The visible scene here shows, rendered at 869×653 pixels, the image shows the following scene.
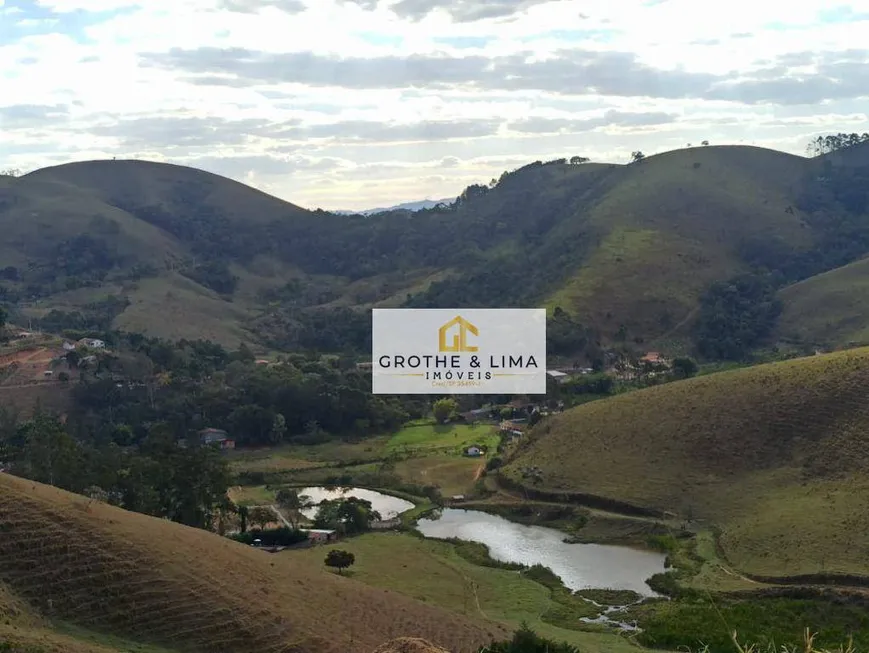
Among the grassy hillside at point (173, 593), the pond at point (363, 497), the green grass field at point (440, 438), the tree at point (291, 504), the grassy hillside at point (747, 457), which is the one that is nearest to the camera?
the grassy hillside at point (173, 593)

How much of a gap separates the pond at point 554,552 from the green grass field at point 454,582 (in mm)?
1723

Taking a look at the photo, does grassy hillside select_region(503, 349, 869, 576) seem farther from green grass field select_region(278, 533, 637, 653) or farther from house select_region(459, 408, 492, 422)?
house select_region(459, 408, 492, 422)

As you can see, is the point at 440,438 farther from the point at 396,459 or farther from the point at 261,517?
the point at 261,517

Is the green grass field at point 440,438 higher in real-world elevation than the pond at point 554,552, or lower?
higher

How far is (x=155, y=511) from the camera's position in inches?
1421

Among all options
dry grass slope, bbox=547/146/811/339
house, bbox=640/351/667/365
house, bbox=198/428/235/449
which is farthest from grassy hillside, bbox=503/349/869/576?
dry grass slope, bbox=547/146/811/339

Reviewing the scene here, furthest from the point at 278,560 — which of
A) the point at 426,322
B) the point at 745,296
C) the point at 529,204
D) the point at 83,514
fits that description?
the point at 529,204

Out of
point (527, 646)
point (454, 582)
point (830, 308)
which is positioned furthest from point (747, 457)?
point (830, 308)

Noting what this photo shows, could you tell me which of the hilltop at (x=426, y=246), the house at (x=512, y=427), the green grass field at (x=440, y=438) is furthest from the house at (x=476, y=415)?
the hilltop at (x=426, y=246)

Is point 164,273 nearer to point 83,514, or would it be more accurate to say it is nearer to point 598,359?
point 598,359

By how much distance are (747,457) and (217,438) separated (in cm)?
3333

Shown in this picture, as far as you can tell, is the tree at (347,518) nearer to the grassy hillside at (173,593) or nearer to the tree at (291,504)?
the tree at (291,504)

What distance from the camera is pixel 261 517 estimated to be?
1507 inches

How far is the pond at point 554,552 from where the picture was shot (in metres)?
32.2
